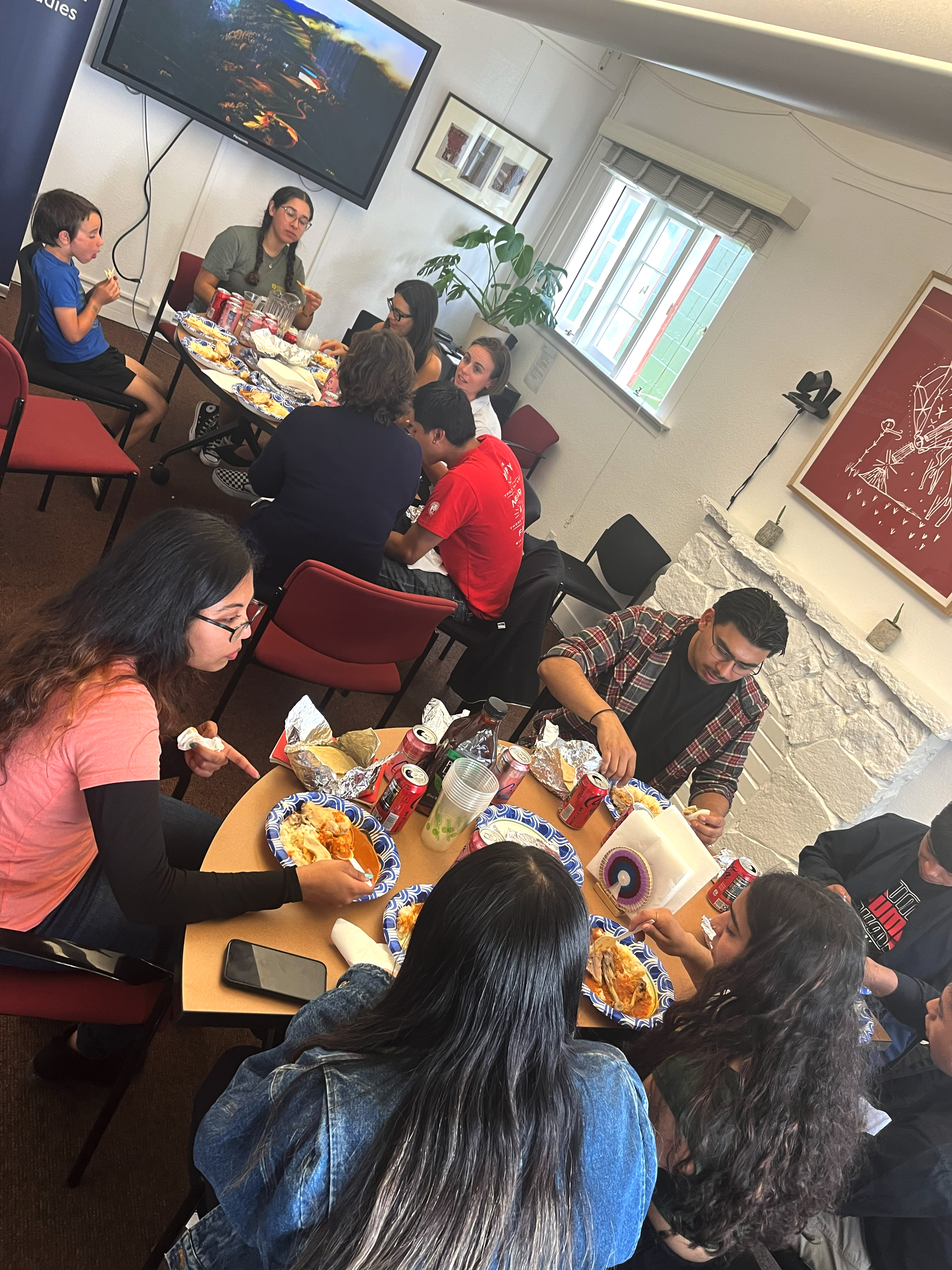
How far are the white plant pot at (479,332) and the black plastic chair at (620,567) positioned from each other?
216 cm

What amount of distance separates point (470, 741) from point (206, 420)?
3009 mm

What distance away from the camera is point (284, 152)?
509 centimetres

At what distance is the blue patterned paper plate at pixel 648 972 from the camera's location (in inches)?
62.9

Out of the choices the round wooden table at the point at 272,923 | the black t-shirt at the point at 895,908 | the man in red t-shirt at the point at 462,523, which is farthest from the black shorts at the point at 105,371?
the black t-shirt at the point at 895,908

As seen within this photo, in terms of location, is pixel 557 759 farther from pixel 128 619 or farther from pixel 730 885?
pixel 128 619

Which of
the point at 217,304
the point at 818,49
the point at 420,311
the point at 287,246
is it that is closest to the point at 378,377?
the point at 217,304

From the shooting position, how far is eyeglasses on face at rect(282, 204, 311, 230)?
4121 millimetres

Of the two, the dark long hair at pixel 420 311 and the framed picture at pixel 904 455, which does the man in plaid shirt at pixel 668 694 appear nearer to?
the framed picture at pixel 904 455

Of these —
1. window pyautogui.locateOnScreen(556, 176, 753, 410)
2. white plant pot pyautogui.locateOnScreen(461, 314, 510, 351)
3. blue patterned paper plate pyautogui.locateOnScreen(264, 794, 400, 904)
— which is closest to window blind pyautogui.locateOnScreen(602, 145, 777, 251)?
window pyautogui.locateOnScreen(556, 176, 753, 410)

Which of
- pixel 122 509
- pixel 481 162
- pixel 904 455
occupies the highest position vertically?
pixel 481 162

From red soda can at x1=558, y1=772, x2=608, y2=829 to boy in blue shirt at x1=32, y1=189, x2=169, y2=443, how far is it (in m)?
2.51

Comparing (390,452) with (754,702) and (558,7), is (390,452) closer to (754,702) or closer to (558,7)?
(754,702)

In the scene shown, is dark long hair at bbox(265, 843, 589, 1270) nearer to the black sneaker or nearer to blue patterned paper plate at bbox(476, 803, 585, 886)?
blue patterned paper plate at bbox(476, 803, 585, 886)

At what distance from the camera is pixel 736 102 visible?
14.7ft
